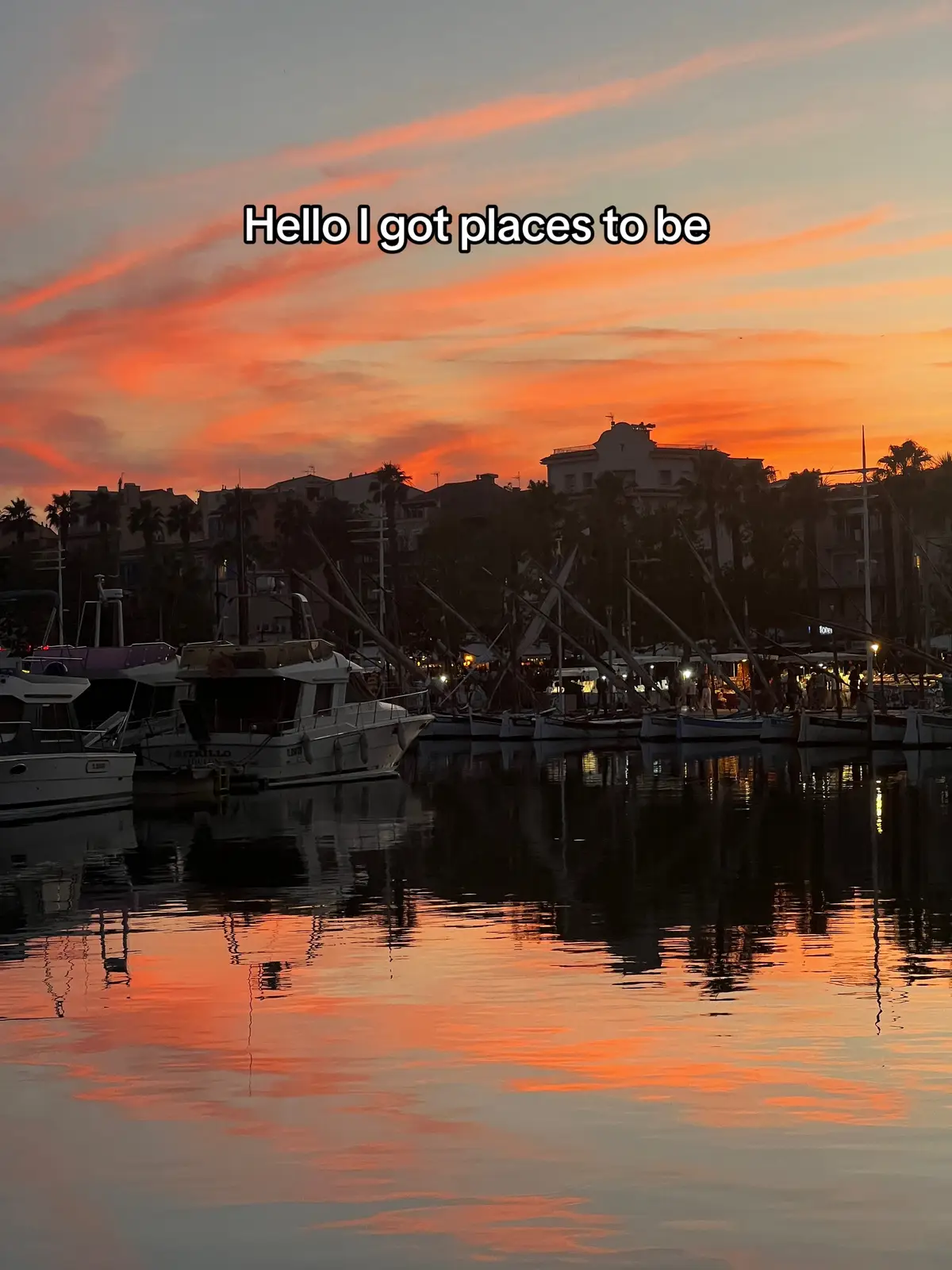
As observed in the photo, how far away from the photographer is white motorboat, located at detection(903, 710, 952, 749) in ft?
263

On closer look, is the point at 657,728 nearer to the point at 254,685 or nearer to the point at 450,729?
the point at 450,729

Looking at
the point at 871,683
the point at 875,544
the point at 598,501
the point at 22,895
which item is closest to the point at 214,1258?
the point at 22,895

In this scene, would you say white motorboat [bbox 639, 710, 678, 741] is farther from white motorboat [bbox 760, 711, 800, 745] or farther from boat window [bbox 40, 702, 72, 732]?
boat window [bbox 40, 702, 72, 732]

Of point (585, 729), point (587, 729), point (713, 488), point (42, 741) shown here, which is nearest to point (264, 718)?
point (42, 741)

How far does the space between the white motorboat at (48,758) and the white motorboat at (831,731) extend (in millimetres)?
44074

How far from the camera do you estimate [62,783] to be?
45312 millimetres

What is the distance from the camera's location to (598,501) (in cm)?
15575

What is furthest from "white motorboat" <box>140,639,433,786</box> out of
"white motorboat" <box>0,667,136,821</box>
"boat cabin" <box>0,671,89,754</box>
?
"boat cabin" <box>0,671,89,754</box>

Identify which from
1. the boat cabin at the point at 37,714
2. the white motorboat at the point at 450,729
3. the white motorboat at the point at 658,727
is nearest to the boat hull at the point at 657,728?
the white motorboat at the point at 658,727

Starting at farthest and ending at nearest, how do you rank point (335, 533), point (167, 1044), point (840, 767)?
point (335, 533) → point (840, 767) → point (167, 1044)

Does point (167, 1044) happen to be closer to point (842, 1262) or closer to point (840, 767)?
point (842, 1262)

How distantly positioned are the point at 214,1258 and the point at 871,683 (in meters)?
90.4

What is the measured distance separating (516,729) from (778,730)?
12586 mm

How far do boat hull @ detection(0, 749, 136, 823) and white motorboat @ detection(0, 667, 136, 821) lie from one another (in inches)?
0.7
